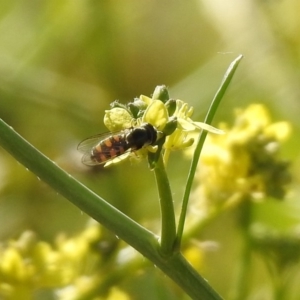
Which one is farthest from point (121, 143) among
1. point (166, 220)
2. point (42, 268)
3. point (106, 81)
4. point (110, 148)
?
point (106, 81)

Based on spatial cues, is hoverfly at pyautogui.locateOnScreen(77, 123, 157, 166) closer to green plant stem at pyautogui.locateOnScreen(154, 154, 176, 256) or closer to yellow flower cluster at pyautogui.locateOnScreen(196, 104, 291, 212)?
green plant stem at pyautogui.locateOnScreen(154, 154, 176, 256)

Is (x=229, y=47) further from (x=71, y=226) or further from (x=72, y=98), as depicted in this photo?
(x=71, y=226)

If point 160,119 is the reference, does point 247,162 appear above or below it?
above

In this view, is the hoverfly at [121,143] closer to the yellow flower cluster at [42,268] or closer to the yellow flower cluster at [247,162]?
the yellow flower cluster at [42,268]

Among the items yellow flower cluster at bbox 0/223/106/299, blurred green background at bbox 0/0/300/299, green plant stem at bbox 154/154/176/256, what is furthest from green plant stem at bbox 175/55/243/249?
blurred green background at bbox 0/0/300/299

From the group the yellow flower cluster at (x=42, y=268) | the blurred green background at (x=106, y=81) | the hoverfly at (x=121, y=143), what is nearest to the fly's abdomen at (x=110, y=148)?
the hoverfly at (x=121, y=143)

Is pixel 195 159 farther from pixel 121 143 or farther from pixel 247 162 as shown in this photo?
pixel 247 162
